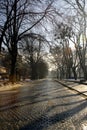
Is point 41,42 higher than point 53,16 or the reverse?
the reverse

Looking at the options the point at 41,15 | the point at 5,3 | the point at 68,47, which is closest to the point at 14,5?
the point at 5,3

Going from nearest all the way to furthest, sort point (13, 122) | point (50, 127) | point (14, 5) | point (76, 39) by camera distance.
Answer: point (50, 127)
point (13, 122)
point (14, 5)
point (76, 39)

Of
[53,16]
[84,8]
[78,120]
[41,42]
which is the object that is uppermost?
[84,8]

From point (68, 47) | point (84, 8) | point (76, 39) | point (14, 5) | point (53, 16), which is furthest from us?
point (68, 47)

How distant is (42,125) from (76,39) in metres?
47.4

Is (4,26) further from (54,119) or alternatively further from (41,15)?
(54,119)

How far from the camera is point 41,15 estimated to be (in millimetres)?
33312

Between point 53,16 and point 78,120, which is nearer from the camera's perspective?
point 78,120

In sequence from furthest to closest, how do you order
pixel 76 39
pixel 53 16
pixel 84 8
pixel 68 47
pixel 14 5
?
pixel 68 47 < pixel 76 39 < pixel 84 8 < pixel 14 5 < pixel 53 16

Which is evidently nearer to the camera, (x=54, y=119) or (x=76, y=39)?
(x=54, y=119)

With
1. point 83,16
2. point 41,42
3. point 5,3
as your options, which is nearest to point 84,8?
point 83,16

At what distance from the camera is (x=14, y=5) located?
112 feet

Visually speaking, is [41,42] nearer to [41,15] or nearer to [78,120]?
[41,15]

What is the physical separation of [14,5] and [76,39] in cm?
2281
